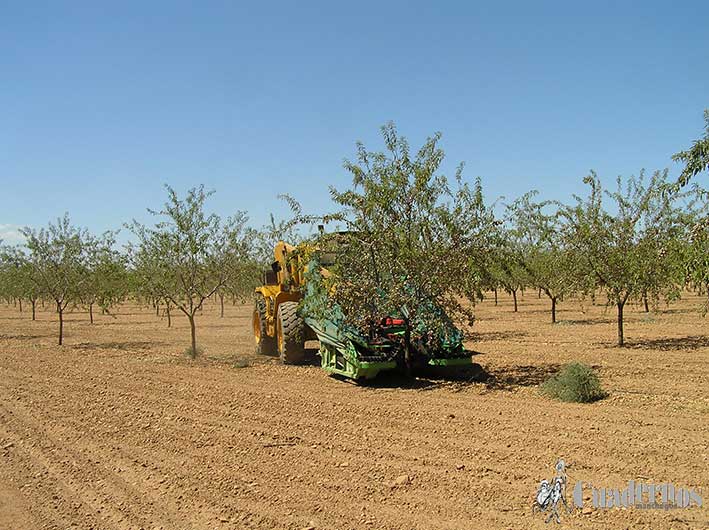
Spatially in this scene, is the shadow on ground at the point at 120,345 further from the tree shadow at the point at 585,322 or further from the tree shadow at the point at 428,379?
the tree shadow at the point at 585,322

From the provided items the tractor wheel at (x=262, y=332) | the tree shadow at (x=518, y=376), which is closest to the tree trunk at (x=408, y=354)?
the tree shadow at (x=518, y=376)

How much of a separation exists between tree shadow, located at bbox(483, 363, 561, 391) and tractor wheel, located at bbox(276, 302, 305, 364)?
438 centimetres

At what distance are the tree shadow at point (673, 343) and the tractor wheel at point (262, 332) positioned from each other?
947cm

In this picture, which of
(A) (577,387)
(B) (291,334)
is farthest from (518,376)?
(B) (291,334)

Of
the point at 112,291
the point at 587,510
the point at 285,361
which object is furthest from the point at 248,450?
the point at 112,291

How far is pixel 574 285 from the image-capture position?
16297mm

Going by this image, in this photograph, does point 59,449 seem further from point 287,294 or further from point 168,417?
point 287,294

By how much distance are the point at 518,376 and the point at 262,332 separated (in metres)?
7.17

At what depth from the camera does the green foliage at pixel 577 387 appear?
A: 9445mm

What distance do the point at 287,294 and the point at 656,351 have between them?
30.0 ft

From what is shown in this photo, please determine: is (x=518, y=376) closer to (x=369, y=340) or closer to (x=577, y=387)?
(x=577, y=387)

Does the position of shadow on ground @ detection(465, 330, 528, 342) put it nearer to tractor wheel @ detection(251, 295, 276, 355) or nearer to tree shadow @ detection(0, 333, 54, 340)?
tractor wheel @ detection(251, 295, 276, 355)

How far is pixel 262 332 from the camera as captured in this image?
1644 centimetres

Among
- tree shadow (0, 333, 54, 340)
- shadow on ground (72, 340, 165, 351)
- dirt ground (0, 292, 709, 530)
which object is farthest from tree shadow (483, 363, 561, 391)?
tree shadow (0, 333, 54, 340)
